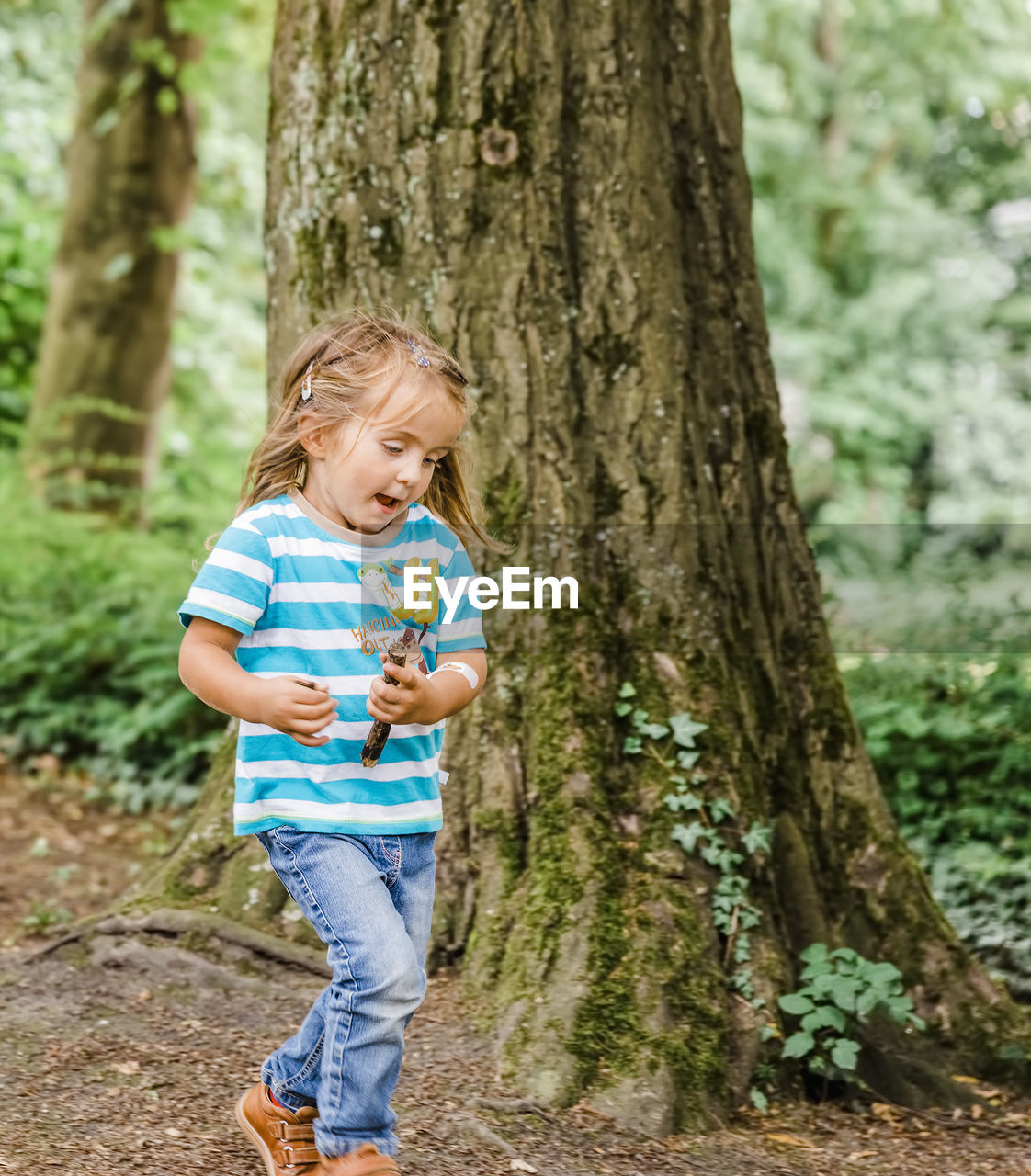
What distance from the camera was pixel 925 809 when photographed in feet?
16.5

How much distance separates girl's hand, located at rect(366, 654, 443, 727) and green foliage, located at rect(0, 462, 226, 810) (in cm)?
385

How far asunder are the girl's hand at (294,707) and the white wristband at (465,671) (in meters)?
0.28

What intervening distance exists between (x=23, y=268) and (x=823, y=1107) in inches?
501

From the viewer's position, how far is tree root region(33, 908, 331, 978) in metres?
3.62

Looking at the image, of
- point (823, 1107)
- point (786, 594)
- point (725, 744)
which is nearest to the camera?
point (823, 1107)

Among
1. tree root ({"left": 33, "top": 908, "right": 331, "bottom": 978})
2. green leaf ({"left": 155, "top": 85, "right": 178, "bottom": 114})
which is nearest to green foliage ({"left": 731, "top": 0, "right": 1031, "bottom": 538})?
green leaf ({"left": 155, "top": 85, "right": 178, "bottom": 114})

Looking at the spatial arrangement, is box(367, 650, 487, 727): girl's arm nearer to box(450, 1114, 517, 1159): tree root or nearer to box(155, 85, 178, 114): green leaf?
box(450, 1114, 517, 1159): tree root

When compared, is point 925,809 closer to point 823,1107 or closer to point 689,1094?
point 823,1107

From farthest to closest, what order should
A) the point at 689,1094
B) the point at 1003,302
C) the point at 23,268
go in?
the point at 1003,302 → the point at 23,268 → the point at 689,1094

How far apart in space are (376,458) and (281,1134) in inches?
54.5

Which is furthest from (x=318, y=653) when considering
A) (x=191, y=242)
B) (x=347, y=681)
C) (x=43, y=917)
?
(x=191, y=242)

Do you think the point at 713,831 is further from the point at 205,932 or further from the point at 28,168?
the point at 28,168

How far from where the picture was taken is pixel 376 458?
2.37 metres

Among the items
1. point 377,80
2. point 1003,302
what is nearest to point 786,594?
point 377,80
